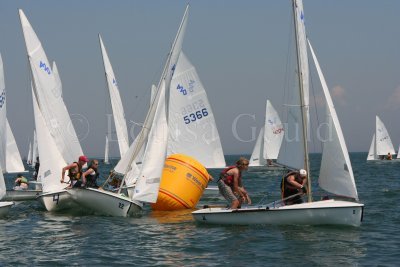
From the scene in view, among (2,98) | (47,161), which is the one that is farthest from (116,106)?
(2,98)

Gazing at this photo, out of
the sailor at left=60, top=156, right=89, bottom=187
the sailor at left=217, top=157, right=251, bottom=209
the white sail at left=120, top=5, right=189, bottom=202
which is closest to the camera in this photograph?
the sailor at left=217, top=157, right=251, bottom=209

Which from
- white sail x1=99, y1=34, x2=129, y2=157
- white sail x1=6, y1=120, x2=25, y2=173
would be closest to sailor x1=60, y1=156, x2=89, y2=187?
white sail x1=99, y1=34, x2=129, y2=157

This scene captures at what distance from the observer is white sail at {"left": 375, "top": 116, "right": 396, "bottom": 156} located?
79688 mm

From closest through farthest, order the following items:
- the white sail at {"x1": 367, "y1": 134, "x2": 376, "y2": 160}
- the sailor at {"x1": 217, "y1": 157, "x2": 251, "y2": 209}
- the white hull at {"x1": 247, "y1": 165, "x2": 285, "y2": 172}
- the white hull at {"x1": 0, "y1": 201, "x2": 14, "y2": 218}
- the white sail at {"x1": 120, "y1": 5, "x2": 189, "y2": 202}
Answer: the sailor at {"x1": 217, "y1": 157, "x2": 251, "y2": 209} < the white hull at {"x1": 0, "y1": 201, "x2": 14, "y2": 218} < the white sail at {"x1": 120, "y1": 5, "x2": 189, "y2": 202} < the white hull at {"x1": 247, "y1": 165, "x2": 285, "y2": 172} < the white sail at {"x1": 367, "y1": 134, "x2": 376, "y2": 160}

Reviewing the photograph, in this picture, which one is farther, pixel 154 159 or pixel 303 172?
pixel 154 159

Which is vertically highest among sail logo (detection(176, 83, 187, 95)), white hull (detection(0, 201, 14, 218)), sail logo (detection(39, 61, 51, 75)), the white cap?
sail logo (detection(39, 61, 51, 75))

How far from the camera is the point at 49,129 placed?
24.2 metres

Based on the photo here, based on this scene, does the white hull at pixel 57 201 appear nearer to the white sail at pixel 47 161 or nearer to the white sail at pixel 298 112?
the white sail at pixel 47 161

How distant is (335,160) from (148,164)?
5.99 meters

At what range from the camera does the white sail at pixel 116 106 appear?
97.2 feet

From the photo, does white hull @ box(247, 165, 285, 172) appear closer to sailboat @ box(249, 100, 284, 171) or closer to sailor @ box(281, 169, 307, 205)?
sailboat @ box(249, 100, 284, 171)

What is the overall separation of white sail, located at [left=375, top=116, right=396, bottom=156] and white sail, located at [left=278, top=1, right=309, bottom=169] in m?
64.1

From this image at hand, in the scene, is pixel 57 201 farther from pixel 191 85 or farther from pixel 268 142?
pixel 268 142

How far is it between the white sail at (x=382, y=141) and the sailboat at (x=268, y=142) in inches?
1053
